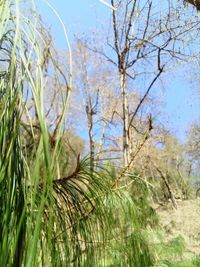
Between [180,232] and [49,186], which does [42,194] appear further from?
[180,232]

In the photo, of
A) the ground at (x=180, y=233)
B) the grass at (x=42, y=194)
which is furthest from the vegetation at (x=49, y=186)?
the ground at (x=180, y=233)

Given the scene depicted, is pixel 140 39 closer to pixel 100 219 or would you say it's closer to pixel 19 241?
pixel 100 219

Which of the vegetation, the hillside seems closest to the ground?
the hillside

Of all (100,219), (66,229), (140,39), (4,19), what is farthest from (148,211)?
(140,39)

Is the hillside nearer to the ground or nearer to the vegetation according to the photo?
the ground

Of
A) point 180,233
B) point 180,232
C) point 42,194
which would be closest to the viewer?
point 42,194

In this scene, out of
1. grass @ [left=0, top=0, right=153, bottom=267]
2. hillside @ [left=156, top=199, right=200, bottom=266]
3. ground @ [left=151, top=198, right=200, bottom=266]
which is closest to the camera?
grass @ [left=0, top=0, right=153, bottom=267]

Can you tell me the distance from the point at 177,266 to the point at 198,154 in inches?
763

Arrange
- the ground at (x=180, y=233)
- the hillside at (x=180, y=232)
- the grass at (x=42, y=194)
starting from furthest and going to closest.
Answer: the hillside at (x=180, y=232)
the ground at (x=180, y=233)
the grass at (x=42, y=194)

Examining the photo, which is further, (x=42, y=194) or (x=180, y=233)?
(x=180, y=233)

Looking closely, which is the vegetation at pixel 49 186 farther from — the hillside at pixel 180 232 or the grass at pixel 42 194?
the hillside at pixel 180 232

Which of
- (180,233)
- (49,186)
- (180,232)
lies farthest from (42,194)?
(180,232)

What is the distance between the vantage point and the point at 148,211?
157 centimetres

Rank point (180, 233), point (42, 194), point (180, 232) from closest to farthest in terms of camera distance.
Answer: point (42, 194) → point (180, 233) → point (180, 232)
